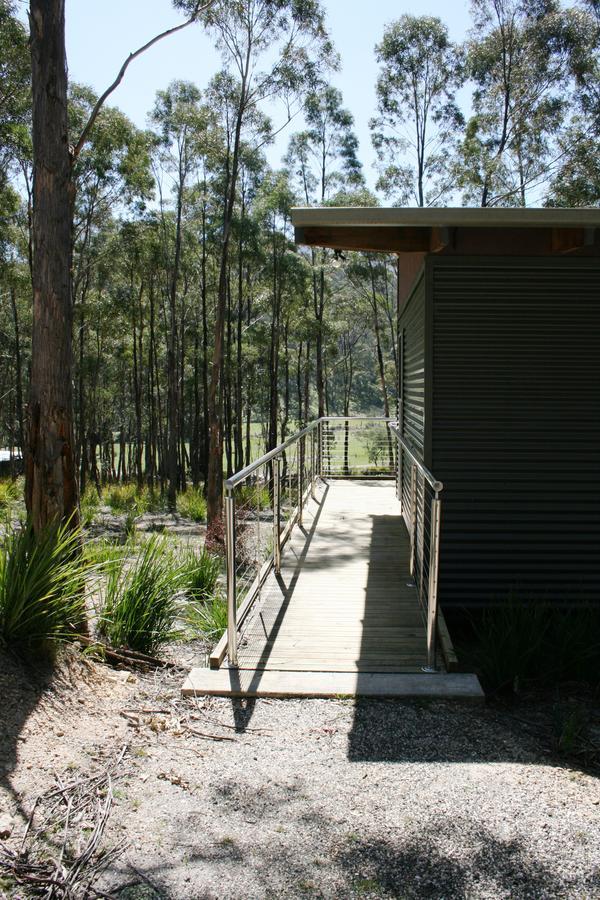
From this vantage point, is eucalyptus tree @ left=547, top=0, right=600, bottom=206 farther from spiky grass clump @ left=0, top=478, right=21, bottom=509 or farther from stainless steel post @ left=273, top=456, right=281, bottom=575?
stainless steel post @ left=273, top=456, right=281, bottom=575

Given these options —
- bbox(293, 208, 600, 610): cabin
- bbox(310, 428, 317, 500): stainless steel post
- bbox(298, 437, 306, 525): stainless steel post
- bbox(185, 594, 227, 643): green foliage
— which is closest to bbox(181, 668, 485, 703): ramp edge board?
bbox(185, 594, 227, 643): green foliage

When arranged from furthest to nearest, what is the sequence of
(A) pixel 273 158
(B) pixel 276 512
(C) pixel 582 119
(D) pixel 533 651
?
(A) pixel 273 158 < (C) pixel 582 119 < (B) pixel 276 512 < (D) pixel 533 651

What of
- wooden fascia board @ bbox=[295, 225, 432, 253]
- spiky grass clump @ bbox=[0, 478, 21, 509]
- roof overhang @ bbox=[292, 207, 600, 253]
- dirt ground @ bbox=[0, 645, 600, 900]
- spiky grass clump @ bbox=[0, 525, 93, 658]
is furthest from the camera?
spiky grass clump @ bbox=[0, 478, 21, 509]

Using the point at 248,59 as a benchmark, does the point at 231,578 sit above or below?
below

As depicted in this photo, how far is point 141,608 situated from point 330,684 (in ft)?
4.57

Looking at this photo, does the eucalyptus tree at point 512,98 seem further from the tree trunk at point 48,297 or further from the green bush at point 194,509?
the tree trunk at point 48,297

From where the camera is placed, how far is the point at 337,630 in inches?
198

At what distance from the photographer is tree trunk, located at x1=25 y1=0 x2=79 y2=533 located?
4.78 meters

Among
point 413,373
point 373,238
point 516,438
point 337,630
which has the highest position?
point 373,238

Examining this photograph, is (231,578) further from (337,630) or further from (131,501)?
(131,501)

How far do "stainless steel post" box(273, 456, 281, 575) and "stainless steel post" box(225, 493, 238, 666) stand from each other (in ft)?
4.96

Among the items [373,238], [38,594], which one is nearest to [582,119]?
[373,238]

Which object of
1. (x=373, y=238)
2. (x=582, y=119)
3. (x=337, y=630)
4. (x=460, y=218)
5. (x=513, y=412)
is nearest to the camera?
(x=460, y=218)

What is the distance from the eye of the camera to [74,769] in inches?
122
